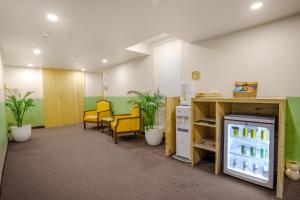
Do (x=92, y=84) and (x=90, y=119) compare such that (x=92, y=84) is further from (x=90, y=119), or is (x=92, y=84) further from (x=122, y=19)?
(x=122, y=19)

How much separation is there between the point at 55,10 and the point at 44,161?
256cm

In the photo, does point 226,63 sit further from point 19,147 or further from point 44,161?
point 19,147

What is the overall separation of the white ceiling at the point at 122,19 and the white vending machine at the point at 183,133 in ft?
4.58

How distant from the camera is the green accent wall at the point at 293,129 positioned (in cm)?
219

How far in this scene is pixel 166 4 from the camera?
74.6 inches

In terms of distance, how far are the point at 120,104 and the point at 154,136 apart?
2.51m

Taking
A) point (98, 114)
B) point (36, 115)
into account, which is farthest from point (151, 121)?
point (36, 115)

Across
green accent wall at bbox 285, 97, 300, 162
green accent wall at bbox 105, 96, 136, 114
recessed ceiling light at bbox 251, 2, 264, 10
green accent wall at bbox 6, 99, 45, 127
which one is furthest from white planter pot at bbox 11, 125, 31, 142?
green accent wall at bbox 285, 97, 300, 162

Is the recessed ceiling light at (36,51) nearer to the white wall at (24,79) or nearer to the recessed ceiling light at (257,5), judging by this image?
the white wall at (24,79)

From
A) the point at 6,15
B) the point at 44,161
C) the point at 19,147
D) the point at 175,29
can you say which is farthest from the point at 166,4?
the point at 19,147

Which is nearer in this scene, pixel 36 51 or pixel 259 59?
pixel 259 59

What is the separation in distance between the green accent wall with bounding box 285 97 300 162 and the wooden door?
21.7 ft

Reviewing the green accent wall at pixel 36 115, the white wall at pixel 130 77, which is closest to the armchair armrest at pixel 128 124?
the white wall at pixel 130 77

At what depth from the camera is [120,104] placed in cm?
567
